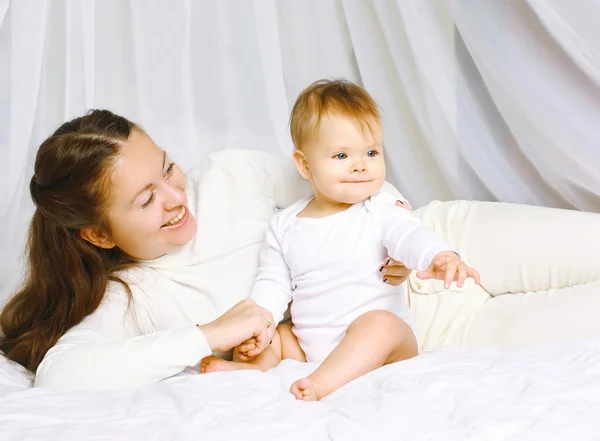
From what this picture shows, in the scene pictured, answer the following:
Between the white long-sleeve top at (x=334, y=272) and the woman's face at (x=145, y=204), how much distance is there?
215mm

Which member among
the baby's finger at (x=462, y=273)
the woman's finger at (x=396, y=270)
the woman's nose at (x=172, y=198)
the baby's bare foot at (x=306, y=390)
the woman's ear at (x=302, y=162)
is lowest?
the baby's bare foot at (x=306, y=390)

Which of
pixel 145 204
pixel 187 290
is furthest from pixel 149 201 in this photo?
pixel 187 290

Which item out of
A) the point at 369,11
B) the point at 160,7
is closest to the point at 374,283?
the point at 369,11

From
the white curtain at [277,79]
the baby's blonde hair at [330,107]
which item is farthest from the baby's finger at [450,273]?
the white curtain at [277,79]

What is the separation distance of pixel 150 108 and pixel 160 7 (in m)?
0.27

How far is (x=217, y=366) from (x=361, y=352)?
0.96ft

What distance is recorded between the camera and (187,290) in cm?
173

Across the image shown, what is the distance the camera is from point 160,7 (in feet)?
7.09

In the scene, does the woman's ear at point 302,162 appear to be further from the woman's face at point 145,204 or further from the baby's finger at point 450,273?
the baby's finger at point 450,273

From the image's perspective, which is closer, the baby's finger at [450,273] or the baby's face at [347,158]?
the baby's finger at [450,273]

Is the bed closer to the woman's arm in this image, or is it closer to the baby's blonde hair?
the woman's arm

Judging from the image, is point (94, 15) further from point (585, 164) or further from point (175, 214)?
point (585, 164)

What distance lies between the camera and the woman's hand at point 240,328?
Answer: 1.49m

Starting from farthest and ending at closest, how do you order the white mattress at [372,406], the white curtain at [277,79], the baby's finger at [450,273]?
the white curtain at [277,79] → the baby's finger at [450,273] → the white mattress at [372,406]
